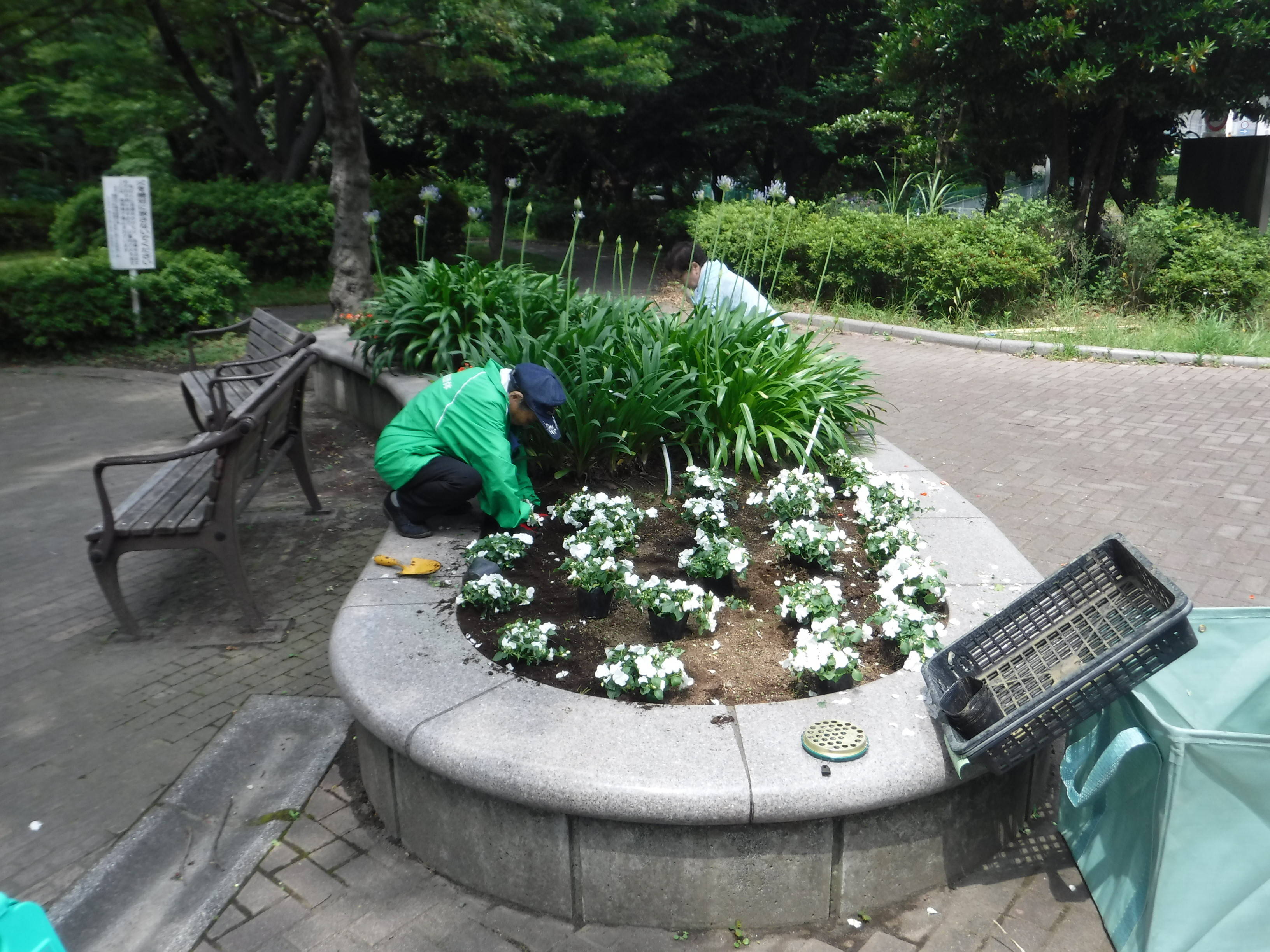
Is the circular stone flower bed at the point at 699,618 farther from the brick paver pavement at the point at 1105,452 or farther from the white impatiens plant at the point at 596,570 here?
the brick paver pavement at the point at 1105,452

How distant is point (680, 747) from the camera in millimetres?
2627

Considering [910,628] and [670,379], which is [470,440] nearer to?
[670,379]

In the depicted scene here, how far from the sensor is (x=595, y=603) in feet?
11.8

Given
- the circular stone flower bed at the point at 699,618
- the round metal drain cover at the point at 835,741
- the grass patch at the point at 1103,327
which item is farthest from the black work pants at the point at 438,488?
the grass patch at the point at 1103,327

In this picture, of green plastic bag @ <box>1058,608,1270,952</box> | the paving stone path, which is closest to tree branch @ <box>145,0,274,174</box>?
the paving stone path

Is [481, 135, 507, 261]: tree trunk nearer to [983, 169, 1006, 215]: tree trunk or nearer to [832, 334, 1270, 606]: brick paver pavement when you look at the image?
[983, 169, 1006, 215]: tree trunk

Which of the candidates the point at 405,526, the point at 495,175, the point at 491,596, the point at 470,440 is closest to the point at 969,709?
the point at 491,596

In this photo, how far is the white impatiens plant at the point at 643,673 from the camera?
292 cm

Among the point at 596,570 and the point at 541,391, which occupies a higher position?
A: the point at 541,391

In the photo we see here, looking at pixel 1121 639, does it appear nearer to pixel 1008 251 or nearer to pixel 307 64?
pixel 1008 251

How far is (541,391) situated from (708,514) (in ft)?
2.93

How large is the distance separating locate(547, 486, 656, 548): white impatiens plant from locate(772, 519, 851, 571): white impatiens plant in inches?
24.3

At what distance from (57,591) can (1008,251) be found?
32.4ft

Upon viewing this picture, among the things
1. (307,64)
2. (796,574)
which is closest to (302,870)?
(796,574)
